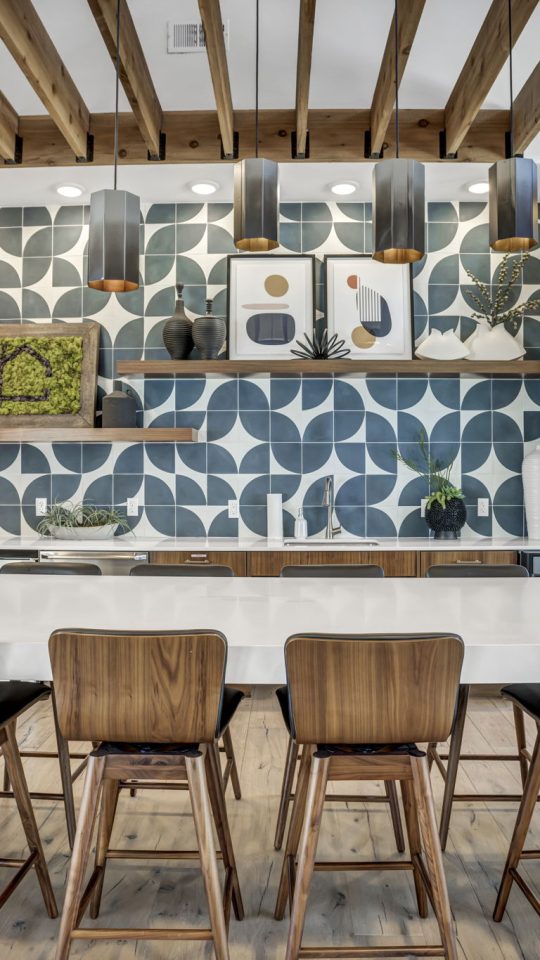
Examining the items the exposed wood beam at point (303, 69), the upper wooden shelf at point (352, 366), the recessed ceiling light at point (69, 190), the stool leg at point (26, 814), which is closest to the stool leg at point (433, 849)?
the stool leg at point (26, 814)

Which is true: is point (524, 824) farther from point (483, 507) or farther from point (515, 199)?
point (483, 507)

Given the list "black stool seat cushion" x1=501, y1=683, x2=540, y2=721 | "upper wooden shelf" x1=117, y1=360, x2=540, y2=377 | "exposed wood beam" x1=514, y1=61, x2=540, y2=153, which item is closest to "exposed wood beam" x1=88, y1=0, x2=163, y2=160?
"upper wooden shelf" x1=117, y1=360, x2=540, y2=377

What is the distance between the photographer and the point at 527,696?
1927mm

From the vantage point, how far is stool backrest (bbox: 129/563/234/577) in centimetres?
257

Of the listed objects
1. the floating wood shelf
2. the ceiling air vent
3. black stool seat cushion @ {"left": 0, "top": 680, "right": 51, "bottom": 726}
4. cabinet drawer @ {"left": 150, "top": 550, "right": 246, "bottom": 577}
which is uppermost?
the ceiling air vent

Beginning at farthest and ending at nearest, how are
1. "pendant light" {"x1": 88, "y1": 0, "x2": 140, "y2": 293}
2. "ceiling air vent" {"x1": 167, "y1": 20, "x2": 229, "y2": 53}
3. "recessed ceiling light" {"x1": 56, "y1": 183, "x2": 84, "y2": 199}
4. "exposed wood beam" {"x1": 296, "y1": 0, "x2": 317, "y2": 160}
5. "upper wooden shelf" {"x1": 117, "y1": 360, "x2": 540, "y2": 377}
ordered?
"recessed ceiling light" {"x1": 56, "y1": 183, "x2": 84, "y2": 199}
"upper wooden shelf" {"x1": 117, "y1": 360, "x2": 540, "y2": 377}
"ceiling air vent" {"x1": 167, "y1": 20, "x2": 229, "y2": 53}
"exposed wood beam" {"x1": 296, "y1": 0, "x2": 317, "y2": 160}
"pendant light" {"x1": 88, "y1": 0, "x2": 140, "y2": 293}

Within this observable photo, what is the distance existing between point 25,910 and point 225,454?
2.81 meters

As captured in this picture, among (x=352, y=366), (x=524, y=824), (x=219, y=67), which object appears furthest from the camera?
(x=352, y=366)

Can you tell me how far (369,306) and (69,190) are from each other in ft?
6.21

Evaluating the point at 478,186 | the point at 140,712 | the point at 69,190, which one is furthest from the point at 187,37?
the point at 140,712

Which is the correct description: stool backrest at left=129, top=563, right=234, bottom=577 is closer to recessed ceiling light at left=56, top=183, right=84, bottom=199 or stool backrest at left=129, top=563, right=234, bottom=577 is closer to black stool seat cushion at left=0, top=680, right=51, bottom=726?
black stool seat cushion at left=0, top=680, right=51, bottom=726

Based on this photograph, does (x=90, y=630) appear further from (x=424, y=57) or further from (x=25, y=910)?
(x=424, y=57)

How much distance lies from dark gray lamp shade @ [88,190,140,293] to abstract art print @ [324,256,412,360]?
84.0 inches

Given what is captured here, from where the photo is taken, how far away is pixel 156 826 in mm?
2373
